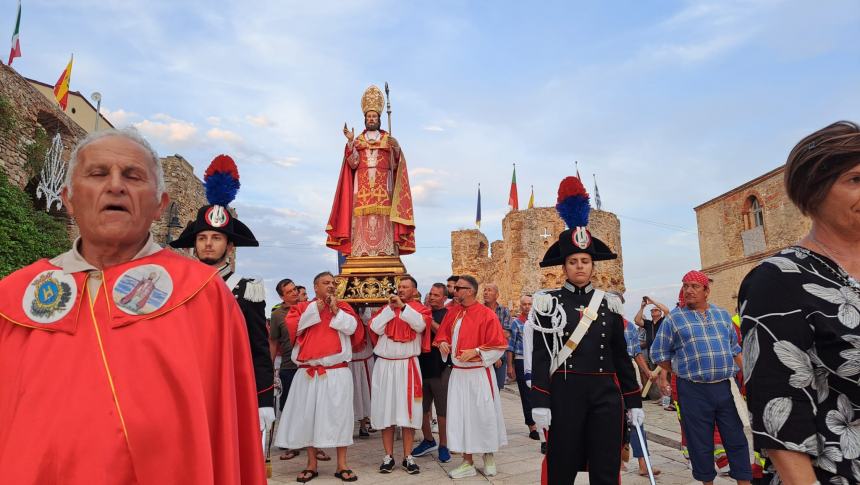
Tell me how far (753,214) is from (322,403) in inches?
773

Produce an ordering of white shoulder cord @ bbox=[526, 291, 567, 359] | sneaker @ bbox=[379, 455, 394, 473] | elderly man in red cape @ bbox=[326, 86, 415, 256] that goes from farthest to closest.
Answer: elderly man in red cape @ bbox=[326, 86, 415, 256]
sneaker @ bbox=[379, 455, 394, 473]
white shoulder cord @ bbox=[526, 291, 567, 359]

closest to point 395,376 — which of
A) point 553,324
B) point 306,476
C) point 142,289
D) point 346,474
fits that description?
point 346,474

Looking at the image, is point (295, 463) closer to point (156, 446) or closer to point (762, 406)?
point (156, 446)

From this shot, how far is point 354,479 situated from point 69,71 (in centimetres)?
1875

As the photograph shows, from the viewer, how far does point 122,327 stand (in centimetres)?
158

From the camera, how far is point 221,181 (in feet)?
15.1

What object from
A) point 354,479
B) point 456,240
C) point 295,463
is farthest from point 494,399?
point 456,240

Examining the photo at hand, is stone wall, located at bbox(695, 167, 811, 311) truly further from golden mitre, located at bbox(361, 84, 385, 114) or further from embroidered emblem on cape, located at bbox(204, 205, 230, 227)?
embroidered emblem on cape, located at bbox(204, 205, 230, 227)

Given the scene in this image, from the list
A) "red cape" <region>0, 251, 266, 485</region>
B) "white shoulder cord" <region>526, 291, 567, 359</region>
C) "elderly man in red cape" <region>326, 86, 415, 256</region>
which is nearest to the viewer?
"red cape" <region>0, 251, 266, 485</region>

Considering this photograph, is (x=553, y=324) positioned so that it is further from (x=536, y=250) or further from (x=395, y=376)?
(x=536, y=250)

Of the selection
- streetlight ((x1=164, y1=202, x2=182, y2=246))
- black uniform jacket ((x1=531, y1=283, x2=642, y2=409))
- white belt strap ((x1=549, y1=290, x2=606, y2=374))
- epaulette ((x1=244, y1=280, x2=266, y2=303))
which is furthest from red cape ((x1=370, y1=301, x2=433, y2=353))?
streetlight ((x1=164, y1=202, x2=182, y2=246))

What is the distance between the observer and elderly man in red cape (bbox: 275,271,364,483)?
5.61 metres

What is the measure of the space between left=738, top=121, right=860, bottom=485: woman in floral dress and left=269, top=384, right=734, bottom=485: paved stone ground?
12.9ft

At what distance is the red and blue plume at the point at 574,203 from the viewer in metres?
4.33
